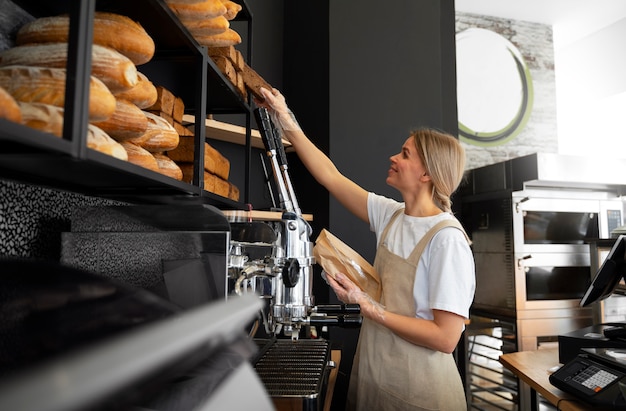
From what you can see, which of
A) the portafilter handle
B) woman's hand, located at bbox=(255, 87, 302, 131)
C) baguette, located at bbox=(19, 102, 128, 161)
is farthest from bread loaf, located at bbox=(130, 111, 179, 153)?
woman's hand, located at bbox=(255, 87, 302, 131)

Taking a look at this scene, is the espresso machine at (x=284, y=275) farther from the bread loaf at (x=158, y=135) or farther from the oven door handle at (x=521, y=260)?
the oven door handle at (x=521, y=260)

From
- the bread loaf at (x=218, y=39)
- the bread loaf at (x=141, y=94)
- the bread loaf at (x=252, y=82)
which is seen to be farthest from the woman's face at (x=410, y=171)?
the bread loaf at (x=141, y=94)

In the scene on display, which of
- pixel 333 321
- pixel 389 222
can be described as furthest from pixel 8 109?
pixel 389 222

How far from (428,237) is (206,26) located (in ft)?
3.33

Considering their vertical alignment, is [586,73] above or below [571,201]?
above

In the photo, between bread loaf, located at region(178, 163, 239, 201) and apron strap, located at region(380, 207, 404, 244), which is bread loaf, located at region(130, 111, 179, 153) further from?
apron strap, located at region(380, 207, 404, 244)

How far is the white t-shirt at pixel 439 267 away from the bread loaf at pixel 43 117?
129cm

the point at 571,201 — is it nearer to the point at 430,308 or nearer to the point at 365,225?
the point at 365,225

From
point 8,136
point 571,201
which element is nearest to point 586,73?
point 571,201

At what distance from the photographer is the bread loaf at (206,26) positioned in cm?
116

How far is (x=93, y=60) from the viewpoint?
79 centimetres

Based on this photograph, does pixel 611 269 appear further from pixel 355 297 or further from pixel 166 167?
pixel 166 167

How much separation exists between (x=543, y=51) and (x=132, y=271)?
16.2 ft

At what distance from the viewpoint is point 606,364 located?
4.90 ft
